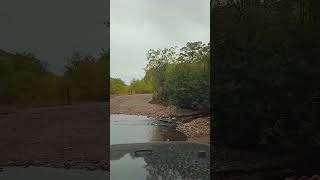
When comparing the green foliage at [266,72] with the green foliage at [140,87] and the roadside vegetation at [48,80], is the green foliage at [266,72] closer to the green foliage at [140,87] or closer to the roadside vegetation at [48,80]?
the green foliage at [140,87]

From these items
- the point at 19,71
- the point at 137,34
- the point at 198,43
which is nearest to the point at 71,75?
the point at 19,71

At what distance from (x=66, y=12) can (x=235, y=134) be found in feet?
7.68

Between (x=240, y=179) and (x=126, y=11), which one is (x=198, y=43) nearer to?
(x=126, y=11)

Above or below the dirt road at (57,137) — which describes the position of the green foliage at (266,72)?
above

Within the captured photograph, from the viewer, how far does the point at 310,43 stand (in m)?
5.54

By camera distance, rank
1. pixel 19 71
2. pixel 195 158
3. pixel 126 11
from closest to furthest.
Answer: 1. pixel 19 71
2. pixel 126 11
3. pixel 195 158

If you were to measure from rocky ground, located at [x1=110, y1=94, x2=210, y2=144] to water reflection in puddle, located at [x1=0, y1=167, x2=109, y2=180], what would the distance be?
0.80 m

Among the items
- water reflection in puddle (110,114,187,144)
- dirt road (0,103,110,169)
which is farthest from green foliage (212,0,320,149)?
dirt road (0,103,110,169)

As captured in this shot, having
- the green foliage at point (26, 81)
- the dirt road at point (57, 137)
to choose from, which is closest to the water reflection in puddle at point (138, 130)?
the dirt road at point (57, 137)

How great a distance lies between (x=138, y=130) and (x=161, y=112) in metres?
0.36

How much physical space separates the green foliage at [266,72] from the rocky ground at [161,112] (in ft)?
0.57

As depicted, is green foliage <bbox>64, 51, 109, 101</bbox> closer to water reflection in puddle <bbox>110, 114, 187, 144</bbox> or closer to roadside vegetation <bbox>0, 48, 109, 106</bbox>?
roadside vegetation <bbox>0, 48, 109, 106</bbox>

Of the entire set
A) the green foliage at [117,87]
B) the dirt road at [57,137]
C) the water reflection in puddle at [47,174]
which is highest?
the green foliage at [117,87]

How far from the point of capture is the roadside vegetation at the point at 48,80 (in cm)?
488
